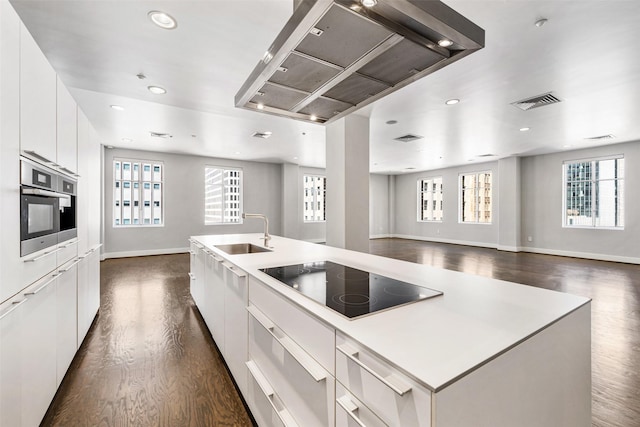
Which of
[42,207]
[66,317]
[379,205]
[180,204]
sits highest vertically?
[379,205]

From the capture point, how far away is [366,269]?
70.6 inches

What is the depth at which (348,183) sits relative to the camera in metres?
4.13

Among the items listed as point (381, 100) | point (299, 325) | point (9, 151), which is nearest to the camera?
point (299, 325)

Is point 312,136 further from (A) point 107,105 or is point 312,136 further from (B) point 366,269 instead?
(B) point 366,269

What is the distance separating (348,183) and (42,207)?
322 cm

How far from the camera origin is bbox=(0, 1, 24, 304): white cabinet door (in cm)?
119

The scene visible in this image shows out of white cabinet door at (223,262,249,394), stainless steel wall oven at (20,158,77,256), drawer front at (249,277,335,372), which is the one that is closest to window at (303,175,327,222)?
white cabinet door at (223,262,249,394)

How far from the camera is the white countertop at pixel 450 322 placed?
700mm

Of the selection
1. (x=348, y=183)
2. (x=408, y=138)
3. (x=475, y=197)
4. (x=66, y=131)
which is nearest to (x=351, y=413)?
(x=66, y=131)

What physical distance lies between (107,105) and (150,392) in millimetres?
4125

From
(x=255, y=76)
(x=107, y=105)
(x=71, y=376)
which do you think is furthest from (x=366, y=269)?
(x=107, y=105)

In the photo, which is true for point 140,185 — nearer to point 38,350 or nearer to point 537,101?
point 38,350

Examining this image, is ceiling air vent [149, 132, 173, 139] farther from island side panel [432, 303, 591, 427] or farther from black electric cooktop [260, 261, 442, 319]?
island side panel [432, 303, 591, 427]

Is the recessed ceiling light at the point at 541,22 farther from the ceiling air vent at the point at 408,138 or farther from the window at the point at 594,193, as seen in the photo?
the window at the point at 594,193
